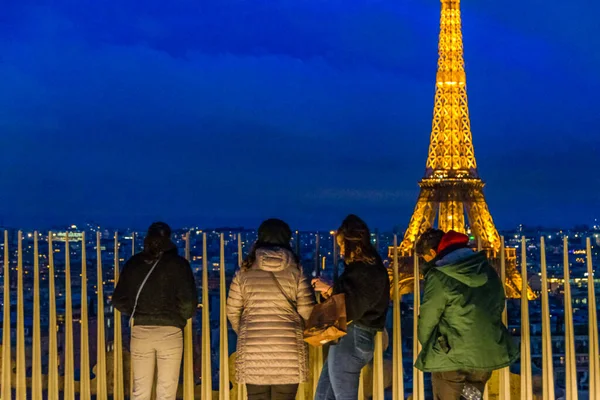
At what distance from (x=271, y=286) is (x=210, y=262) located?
1.92 metres

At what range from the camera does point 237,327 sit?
559cm

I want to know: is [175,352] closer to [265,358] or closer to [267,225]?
[265,358]

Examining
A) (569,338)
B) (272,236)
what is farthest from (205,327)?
(569,338)

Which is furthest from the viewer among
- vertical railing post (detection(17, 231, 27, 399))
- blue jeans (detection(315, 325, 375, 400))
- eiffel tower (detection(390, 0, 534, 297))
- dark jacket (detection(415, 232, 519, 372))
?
eiffel tower (detection(390, 0, 534, 297))

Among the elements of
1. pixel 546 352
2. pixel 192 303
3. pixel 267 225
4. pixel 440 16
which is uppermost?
pixel 440 16

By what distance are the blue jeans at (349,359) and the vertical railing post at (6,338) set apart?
2.78 metres

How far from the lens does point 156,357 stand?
5953 millimetres

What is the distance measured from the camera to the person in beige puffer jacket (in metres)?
5.43

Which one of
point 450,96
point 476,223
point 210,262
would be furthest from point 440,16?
point 210,262

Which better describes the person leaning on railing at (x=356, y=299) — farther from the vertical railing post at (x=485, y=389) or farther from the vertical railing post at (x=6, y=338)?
the vertical railing post at (x=6, y=338)

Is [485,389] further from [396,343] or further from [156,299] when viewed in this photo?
[156,299]

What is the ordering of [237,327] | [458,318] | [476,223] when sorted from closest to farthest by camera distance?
1. [458,318]
2. [237,327]
3. [476,223]

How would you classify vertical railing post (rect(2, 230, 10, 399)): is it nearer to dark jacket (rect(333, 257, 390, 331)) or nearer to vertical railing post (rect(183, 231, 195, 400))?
vertical railing post (rect(183, 231, 195, 400))

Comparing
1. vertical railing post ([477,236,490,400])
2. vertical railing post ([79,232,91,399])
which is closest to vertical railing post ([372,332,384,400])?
vertical railing post ([477,236,490,400])
